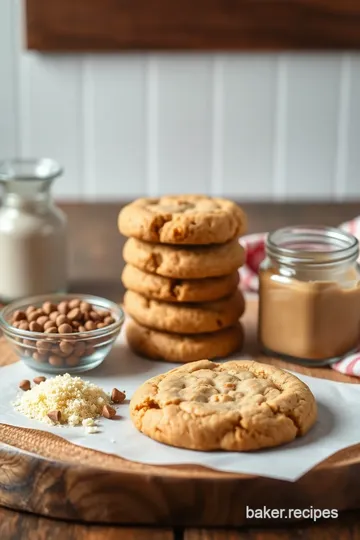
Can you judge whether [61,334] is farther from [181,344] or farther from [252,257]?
[252,257]

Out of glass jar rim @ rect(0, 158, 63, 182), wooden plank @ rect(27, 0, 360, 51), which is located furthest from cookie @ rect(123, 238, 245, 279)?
wooden plank @ rect(27, 0, 360, 51)

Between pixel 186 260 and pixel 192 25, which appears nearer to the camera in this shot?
pixel 186 260

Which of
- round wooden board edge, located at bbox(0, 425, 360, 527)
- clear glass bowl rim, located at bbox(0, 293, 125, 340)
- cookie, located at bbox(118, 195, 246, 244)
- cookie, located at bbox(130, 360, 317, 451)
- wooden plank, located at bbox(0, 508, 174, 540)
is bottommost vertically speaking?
wooden plank, located at bbox(0, 508, 174, 540)

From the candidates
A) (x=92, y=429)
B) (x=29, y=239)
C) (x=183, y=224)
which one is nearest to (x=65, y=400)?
(x=92, y=429)

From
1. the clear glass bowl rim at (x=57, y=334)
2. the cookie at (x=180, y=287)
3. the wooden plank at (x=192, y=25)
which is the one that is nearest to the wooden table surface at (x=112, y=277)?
the clear glass bowl rim at (x=57, y=334)

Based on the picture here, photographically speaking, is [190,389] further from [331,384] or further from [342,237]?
[342,237]

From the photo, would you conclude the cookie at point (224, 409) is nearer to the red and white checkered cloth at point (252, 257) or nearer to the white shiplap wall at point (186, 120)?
the red and white checkered cloth at point (252, 257)

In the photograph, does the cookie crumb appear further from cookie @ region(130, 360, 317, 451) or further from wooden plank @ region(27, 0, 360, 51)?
wooden plank @ region(27, 0, 360, 51)
